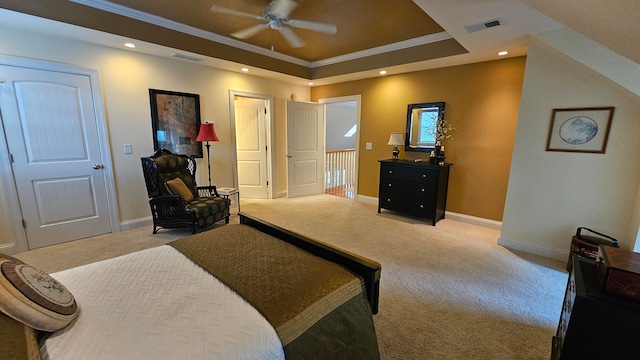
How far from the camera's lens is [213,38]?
12.2 feet

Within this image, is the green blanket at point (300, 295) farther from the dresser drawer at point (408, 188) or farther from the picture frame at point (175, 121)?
the dresser drawer at point (408, 188)

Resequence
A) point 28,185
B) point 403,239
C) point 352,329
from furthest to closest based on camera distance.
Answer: point 403,239
point 28,185
point 352,329

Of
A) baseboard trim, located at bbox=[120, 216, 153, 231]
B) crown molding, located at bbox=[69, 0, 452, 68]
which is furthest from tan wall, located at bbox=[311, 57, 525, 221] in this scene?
baseboard trim, located at bbox=[120, 216, 153, 231]

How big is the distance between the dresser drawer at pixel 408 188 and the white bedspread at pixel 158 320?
11.1 feet

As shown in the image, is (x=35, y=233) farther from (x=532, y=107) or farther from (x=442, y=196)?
(x=532, y=107)

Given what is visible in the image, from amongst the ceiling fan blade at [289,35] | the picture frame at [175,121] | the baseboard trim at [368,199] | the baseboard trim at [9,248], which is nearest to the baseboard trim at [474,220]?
the baseboard trim at [368,199]

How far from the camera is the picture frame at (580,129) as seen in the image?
2.57 metres

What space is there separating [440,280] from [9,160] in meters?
4.63

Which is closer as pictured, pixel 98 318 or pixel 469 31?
pixel 98 318

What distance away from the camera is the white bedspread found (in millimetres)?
899

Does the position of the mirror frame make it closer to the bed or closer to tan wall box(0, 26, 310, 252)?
tan wall box(0, 26, 310, 252)

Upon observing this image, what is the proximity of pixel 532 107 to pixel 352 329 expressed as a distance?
3.11 meters

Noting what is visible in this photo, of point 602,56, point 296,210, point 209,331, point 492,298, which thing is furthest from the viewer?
point 296,210

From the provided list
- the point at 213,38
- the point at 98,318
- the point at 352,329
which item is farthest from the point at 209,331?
the point at 213,38
